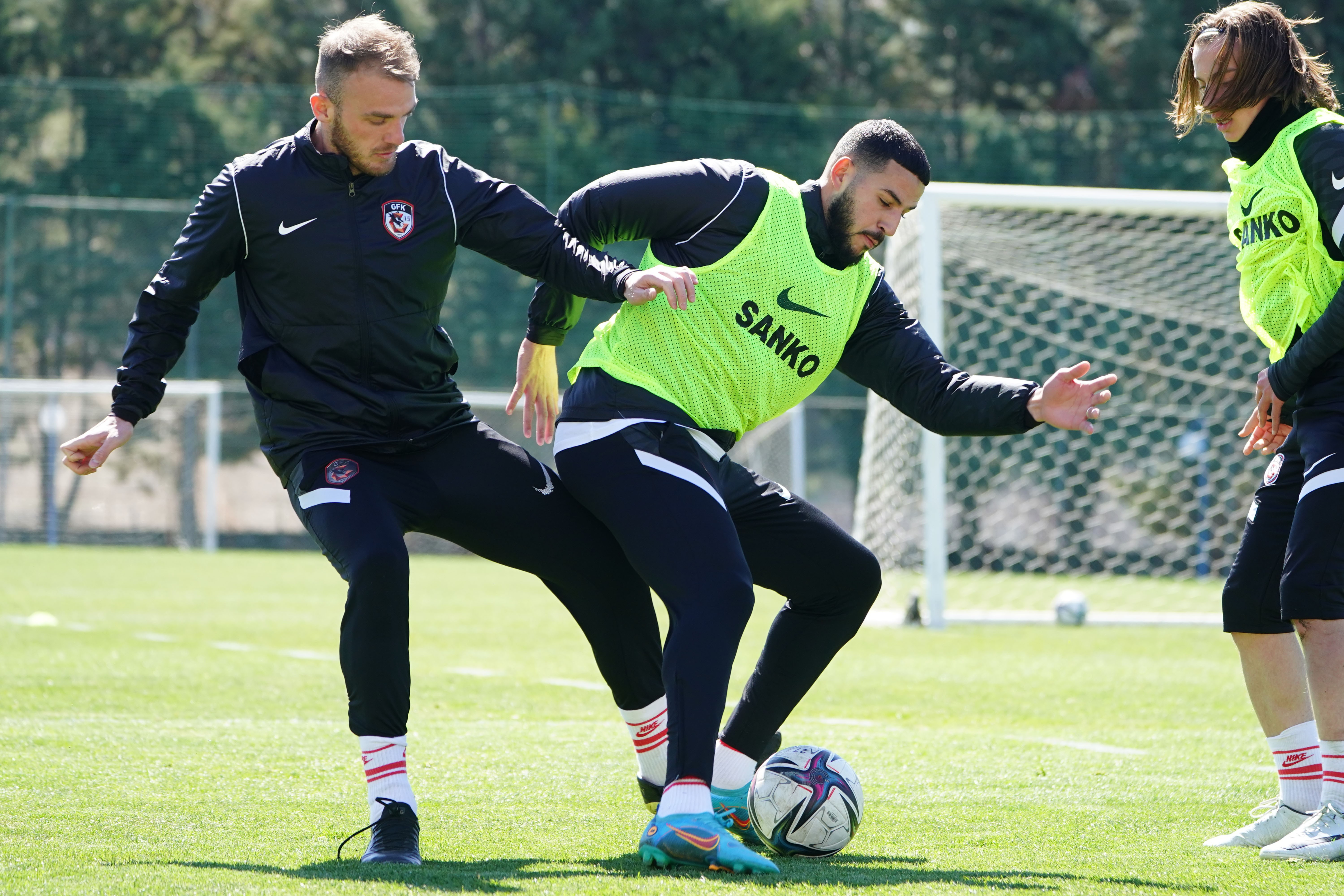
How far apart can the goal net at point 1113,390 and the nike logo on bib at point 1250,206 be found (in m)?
11.1

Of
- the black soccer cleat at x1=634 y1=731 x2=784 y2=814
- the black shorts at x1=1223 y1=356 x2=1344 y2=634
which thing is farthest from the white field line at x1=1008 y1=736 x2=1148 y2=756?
the black soccer cleat at x1=634 y1=731 x2=784 y2=814

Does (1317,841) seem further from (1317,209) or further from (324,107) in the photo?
(324,107)

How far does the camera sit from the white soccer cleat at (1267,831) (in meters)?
4.03

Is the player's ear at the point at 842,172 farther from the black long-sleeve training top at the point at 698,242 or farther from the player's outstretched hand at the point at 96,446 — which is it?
the player's outstretched hand at the point at 96,446

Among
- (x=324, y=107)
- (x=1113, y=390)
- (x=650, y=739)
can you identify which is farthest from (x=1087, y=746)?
(x=1113, y=390)

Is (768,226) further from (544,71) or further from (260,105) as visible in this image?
(544,71)

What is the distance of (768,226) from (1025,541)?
1613 cm

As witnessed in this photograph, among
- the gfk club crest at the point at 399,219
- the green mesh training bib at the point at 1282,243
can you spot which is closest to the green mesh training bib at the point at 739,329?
the gfk club crest at the point at 399,219

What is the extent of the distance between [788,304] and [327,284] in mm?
1231

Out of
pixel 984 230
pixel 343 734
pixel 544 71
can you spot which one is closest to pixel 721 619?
pixel 343 734

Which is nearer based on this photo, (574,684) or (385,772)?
(385,772)

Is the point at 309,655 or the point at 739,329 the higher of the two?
the point at 739,329

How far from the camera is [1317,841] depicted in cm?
388

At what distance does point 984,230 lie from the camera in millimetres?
15266
